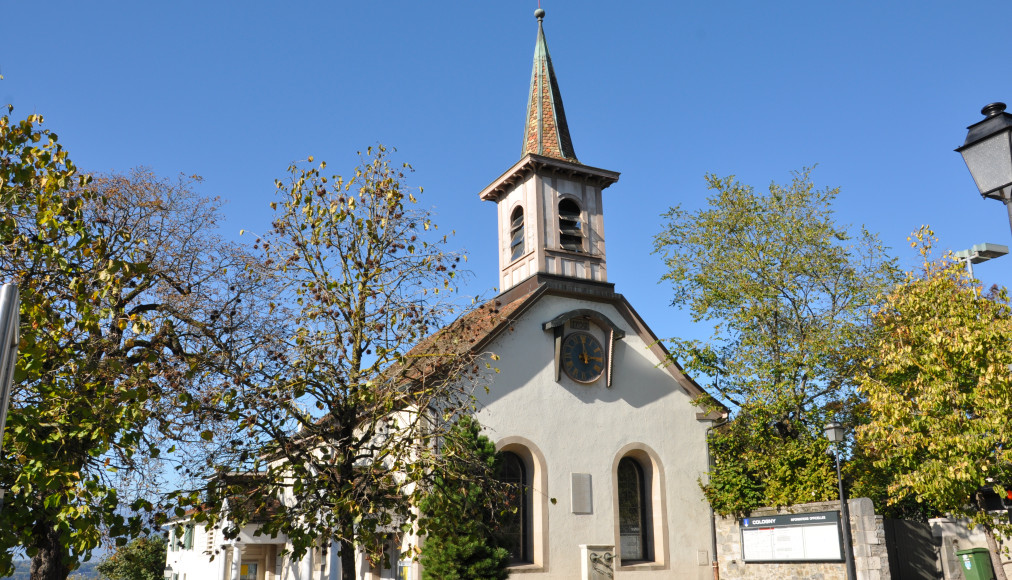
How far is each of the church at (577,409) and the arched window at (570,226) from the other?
0.14ft

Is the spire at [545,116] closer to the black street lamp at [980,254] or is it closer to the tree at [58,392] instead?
the black street lamp at [980,254]

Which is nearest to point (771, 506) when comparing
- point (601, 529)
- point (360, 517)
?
point (601, 529)

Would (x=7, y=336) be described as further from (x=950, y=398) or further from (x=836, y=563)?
(x=836, y=563)

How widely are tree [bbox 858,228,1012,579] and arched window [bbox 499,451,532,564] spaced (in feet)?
26.8

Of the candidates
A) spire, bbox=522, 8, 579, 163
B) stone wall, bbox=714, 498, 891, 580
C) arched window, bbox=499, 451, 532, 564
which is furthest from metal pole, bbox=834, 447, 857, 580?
spire, bbox=522, 8, 579, 163

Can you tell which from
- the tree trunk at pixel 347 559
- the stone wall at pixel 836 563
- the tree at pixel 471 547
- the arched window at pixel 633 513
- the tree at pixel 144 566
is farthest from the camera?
the tree at pixel 144 566

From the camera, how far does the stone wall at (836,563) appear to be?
18734mm

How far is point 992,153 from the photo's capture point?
19.8 feet

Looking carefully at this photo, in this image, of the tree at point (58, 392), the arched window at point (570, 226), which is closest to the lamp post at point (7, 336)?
the tree at point (58, 392)

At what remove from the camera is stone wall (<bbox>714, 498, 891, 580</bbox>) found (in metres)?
18.7

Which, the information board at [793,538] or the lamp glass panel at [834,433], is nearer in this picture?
the lamp glass panel at [834,433]

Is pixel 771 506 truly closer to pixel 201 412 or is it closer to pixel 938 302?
pixel 938 302

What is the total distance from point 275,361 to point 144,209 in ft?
20.2

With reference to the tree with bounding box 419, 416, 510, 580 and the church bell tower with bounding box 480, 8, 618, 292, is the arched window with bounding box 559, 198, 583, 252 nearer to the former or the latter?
the church bell tower with bounding box 480, 8, 618, 292
